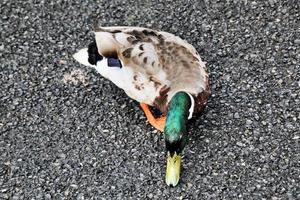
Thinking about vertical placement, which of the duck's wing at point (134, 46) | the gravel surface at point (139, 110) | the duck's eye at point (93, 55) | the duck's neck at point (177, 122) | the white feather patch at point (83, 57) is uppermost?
the duck's wing at point (134, 46)

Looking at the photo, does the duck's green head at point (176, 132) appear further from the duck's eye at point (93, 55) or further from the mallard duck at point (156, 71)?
the duck's eye at point (93, 55)

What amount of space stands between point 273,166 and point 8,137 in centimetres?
176

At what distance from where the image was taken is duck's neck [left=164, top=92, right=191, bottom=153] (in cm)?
404

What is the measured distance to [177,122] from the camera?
13.5 feet

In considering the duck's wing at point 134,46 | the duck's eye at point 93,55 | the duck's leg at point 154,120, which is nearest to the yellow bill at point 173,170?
the duck's leg at point 154,120

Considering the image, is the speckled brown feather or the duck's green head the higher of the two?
the speckled brown feather

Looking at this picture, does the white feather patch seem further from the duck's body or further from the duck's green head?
the duck's green head

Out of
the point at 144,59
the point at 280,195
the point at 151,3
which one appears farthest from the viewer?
the point at 151,3

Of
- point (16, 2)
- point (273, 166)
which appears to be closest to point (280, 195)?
point (273, 166)

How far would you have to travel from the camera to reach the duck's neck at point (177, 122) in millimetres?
4039

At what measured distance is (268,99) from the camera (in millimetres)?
4691

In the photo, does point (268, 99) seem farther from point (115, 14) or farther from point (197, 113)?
point (115, 14)

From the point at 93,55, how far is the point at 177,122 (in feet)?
3.06

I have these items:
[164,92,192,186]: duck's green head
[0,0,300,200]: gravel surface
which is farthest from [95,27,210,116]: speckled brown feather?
[0,0,300,200]: gravel surface
